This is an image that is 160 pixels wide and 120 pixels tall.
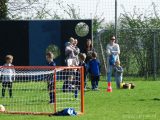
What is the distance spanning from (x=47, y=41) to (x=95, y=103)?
11.1 m

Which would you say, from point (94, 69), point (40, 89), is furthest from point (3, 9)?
point (40, 89)

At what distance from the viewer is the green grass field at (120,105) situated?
15.0 m

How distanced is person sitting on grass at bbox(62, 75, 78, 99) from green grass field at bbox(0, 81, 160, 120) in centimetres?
52

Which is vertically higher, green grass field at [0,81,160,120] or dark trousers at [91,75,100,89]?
dark trousers at [91,75,100,89]

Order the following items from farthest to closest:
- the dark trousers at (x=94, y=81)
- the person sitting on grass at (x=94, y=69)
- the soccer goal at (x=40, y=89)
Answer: the dark trousers at (x=94, y=81) < the person sitting on grass at (x=94, y=69) < the soccer goal at (x=40, y=89)

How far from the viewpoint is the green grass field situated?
15.0 metres

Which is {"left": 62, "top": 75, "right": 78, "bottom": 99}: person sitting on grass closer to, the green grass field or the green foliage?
the green grass field

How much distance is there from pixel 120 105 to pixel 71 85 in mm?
1395

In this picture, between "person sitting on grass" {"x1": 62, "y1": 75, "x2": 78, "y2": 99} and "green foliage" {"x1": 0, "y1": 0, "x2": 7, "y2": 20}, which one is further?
"green foliage" {"x1": 0, "y1": 0, "x2": 7, "y2": 20}

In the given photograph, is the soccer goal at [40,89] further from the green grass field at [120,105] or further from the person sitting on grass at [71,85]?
the green grass field at [120,105]

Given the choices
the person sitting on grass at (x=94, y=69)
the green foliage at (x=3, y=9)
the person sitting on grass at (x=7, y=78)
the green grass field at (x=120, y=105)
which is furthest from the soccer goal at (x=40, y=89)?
the green foliage at (x=3, y=9)

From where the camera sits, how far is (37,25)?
28906 millimetres

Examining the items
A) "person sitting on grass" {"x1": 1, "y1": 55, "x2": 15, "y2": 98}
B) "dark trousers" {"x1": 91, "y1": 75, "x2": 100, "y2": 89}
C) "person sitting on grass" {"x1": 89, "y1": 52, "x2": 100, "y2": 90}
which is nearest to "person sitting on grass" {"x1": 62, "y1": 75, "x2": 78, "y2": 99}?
"person sitting on grass" {"x1": 1, "y1": 55, "x2": 15, "y2": 98}

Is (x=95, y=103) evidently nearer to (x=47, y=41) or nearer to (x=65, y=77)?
(x=65, y=77)
